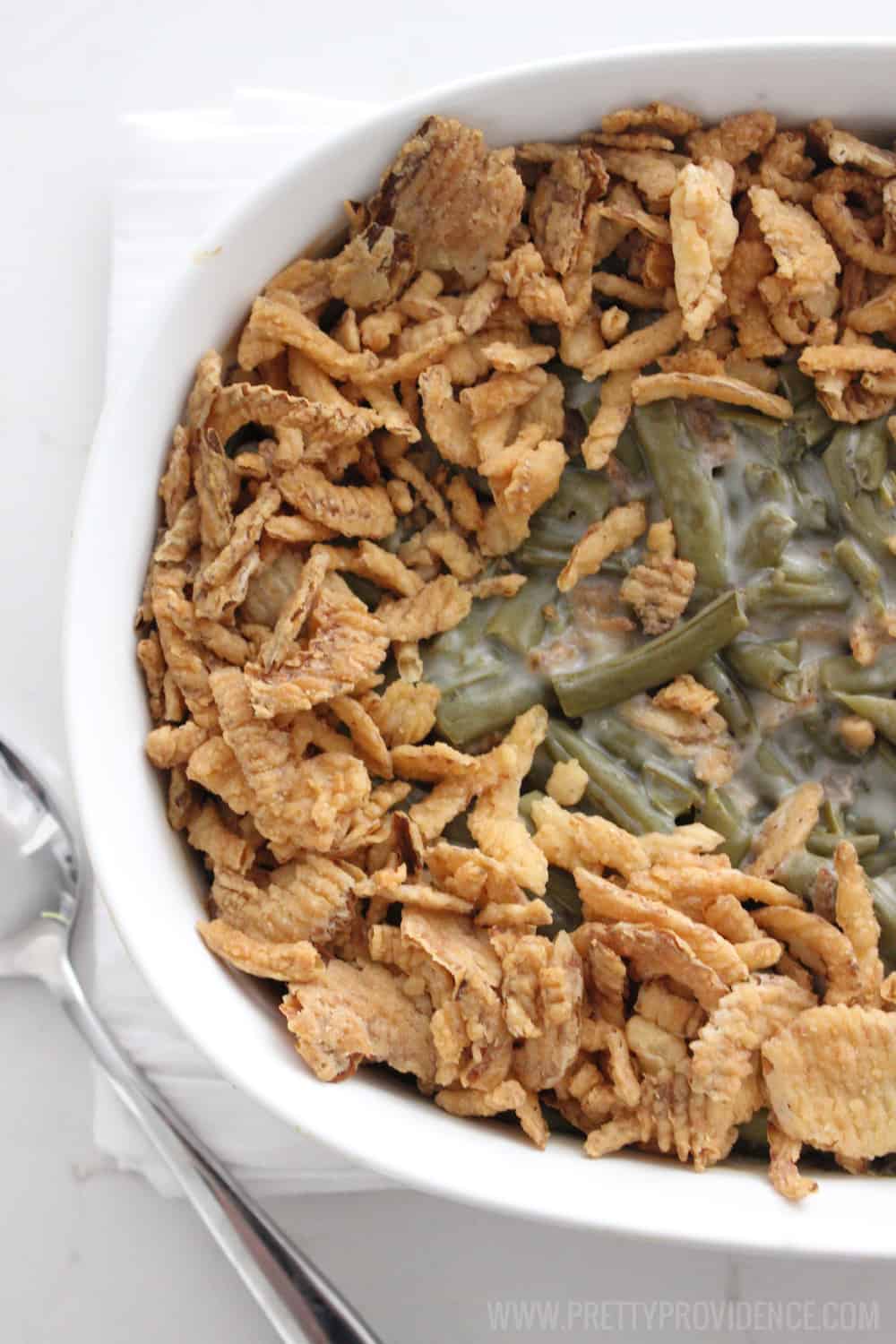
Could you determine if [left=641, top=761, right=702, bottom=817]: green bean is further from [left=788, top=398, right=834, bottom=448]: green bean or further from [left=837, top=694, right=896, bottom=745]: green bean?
[left=788, top=398, right=834, bottom=448]: green bean

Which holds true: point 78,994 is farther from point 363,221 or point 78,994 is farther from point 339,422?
point 363,221

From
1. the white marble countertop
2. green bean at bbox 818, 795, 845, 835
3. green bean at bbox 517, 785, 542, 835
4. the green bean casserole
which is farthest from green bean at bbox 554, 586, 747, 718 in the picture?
the white marble countertop

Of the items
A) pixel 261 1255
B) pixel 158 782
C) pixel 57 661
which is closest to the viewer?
pixel 158 782

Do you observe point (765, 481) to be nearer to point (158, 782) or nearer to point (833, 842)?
point (833, 842)

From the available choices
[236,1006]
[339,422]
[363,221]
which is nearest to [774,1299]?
[236,1006]

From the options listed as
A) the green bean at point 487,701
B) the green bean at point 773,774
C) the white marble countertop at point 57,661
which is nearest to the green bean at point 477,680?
the green bean at point 487,701

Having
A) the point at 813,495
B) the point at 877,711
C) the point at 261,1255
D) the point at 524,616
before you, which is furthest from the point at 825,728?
the point at 261,1255
